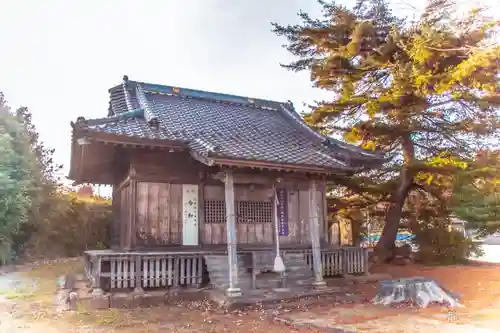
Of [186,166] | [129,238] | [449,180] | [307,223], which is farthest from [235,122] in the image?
[449,180]

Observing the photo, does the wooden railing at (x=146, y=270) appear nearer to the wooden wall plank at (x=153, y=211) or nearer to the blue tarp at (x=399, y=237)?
the wooden wall plank at (x=153, y=211)

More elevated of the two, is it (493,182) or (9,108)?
(9,108)

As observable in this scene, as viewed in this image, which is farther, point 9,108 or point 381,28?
point 9,108

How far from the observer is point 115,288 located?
9609mm

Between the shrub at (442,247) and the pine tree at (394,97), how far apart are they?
1374 mm

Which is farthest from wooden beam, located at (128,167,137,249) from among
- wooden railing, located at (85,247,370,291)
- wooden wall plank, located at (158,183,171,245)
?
wooden railing, located at (85,247,370,291)

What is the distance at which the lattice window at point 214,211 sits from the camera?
11562mm

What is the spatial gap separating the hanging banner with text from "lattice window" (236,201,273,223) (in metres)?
0.39

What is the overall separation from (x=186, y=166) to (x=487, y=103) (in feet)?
32.6

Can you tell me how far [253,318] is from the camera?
8250mm

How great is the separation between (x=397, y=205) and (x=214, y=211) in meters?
8.34

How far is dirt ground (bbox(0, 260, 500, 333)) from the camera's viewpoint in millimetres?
7215

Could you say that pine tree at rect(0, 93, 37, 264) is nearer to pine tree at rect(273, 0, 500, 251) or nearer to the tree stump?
pine tree at rect(273, 0, 500, 251)

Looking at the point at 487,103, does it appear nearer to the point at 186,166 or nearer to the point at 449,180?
the point at 449,180
